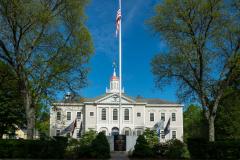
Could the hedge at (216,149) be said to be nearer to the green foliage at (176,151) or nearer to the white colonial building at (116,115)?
the green foliage at (176,151)

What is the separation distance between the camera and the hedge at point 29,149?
71.9 ft

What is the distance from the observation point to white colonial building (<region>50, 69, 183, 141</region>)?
206 ft

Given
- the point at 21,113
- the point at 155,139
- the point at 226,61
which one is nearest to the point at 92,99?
the point at 21,113

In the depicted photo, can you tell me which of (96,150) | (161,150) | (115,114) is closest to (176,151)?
(161,150)

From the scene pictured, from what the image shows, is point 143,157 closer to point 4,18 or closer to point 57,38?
point 57,38

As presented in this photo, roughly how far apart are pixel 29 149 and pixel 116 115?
41.4m

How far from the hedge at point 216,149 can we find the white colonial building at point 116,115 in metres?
39.3

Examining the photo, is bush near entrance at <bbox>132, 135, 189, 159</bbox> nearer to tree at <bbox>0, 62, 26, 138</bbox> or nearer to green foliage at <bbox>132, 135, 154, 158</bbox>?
green foliage at <bbox>132, 135, 154, 158</bbox>

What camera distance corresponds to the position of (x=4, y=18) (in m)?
22.8

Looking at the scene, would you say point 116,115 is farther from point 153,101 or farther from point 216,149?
point 216,149

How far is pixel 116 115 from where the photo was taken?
63156 millimetres

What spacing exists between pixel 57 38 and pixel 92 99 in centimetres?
4023

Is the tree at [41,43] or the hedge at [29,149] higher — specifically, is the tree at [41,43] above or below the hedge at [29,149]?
above

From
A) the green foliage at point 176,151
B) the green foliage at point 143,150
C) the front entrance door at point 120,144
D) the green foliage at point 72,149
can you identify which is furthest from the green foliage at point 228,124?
the green foliage at point 72,149
